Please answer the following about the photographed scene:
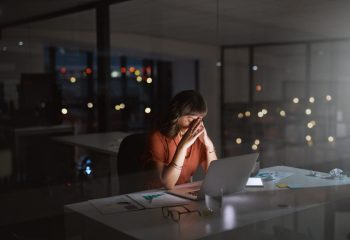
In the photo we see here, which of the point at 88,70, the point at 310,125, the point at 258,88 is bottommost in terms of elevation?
the point at 310,125

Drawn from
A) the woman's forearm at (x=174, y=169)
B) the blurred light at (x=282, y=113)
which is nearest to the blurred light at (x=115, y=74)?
the blurred light at (x=282, y=113)

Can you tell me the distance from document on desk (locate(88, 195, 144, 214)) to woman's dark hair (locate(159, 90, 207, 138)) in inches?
20.2

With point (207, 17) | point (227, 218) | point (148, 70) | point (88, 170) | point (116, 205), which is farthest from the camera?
point (148, 70)

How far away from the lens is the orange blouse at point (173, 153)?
2231 mm

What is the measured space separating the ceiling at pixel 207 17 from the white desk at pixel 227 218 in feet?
9.08

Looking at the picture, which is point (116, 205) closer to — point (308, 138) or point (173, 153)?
point (173, 153)

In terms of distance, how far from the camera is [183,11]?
4750 millimetres

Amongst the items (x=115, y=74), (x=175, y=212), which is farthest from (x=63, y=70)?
(x=175, y=212)

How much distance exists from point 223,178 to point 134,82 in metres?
4.08

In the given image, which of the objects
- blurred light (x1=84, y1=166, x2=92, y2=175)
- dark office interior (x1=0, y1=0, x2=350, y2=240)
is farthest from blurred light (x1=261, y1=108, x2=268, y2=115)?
blurred light (x1=84, y1=166, x2=92, y2=175)

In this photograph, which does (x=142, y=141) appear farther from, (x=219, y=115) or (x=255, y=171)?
(x=219, y=115)

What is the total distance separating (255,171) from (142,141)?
0.68 metres

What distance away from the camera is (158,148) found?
7.34 feet

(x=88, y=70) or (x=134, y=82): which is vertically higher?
(x=88, y=70)
